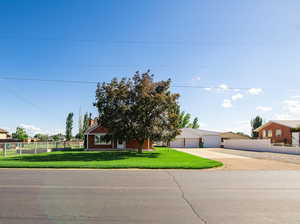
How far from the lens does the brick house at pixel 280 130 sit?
3548cm

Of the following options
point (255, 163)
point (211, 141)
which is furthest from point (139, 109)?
point (211, 141)

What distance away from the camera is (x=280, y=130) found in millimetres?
37719

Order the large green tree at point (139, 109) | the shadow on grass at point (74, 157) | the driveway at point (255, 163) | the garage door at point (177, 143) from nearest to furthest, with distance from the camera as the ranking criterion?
the driveway at point (255, 163)
the shadow on grass at point (74, 157)
the large green tree at point (139, 109)
the garage door at point (177, 143)

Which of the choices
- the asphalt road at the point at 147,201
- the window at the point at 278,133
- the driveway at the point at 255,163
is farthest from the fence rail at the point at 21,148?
the window at the point at 278,133

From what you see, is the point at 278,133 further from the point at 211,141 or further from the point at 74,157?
the point at 74,157

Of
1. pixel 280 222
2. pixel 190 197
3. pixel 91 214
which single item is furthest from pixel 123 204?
pixel 280 222

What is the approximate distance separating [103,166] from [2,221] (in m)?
8.01

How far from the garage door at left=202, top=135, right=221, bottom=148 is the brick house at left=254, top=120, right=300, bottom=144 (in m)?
11.0

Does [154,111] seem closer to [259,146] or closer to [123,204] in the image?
[123,204]

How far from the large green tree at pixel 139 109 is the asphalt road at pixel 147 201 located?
10711 mm

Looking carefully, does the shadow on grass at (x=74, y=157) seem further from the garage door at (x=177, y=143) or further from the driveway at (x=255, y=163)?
the garage door at (x=177, y=143)

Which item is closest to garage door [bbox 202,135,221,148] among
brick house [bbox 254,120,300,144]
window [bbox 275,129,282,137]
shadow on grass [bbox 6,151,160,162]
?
brick house [bbox 254,120,300,144]

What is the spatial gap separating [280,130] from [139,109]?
33.7 m

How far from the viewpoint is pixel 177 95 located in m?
20.3
